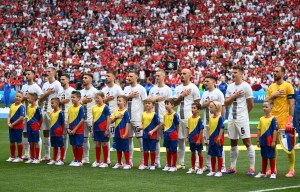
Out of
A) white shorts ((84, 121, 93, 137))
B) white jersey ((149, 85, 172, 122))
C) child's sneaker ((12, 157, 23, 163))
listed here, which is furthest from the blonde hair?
child's sneaker ((12, 157, 23, 163))

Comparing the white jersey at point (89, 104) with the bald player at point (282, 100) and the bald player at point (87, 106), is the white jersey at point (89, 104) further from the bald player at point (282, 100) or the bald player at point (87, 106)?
the bald player at point (282, 100)

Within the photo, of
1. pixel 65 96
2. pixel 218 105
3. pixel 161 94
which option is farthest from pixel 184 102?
pixel 65 96

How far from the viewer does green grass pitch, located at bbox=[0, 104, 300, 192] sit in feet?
43.8

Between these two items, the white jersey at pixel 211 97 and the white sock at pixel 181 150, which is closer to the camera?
the white jersey at pixel 211 97

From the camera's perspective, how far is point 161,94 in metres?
16.8

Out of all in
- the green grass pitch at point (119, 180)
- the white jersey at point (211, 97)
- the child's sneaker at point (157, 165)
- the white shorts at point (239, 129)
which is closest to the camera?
the green grass pitch at point (119, 180)

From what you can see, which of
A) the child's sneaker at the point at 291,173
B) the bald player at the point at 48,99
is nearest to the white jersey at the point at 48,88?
the bald player at the point at 48,99

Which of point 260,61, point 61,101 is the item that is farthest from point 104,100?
point 260,61

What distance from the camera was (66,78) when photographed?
17.7m

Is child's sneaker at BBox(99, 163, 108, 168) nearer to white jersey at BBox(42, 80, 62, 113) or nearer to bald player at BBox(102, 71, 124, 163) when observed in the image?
bald player at BBox(102, 71, 124, 163)

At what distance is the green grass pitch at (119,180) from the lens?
13.4m

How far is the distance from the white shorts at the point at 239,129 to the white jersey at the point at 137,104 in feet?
8.43

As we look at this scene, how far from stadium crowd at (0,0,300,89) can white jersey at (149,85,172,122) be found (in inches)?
1040

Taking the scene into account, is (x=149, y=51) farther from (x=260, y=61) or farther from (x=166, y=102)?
(x=166, y=102)
